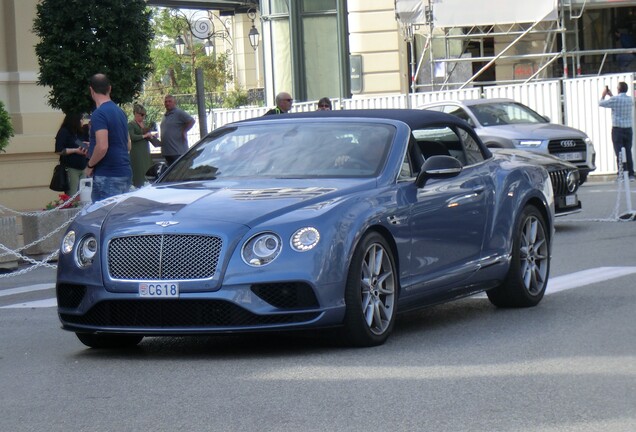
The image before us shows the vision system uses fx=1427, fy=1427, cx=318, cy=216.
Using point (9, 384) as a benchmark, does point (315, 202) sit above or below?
above

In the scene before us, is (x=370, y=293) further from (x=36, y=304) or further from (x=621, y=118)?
(x=621, y=118)

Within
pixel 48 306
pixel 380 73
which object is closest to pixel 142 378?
pixel 48 306

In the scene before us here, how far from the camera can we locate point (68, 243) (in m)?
8.99

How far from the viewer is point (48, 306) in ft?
40.7

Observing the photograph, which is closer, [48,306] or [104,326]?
[104,326]

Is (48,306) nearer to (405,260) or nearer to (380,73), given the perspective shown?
(405,260)

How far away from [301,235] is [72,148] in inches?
455

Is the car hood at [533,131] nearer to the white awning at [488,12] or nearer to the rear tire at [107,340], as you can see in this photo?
the white awning at [488,12]

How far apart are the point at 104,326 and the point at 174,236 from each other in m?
0.79

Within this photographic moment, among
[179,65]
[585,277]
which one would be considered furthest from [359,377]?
[179,65]

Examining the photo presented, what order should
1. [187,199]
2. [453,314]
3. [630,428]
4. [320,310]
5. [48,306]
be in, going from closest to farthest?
[630,428], [320,310], [187,199], [453,314], [48,306]

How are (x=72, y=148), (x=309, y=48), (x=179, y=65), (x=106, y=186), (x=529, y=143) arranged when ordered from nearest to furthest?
1. (x=106, y=186)
2. (x=72, y=148)
3. (x=529, y=143)
4. (x=309, y=48)
5. (x=179, y=65)

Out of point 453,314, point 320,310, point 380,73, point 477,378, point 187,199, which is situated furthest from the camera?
point 380,73

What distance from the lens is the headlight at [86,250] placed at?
8771 mm
